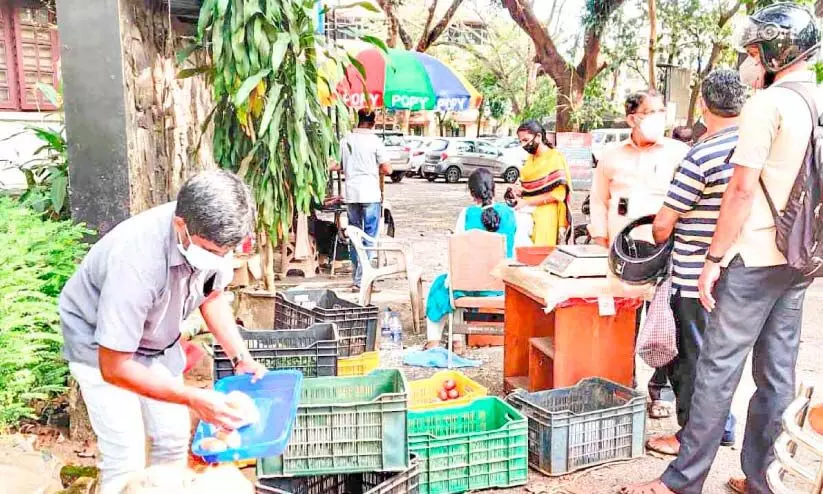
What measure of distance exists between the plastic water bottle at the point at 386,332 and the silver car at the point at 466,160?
626 inches

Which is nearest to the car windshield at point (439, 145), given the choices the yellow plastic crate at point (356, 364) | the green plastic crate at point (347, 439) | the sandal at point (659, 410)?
the sandal at point (659, 410)

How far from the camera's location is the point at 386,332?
5.61 m

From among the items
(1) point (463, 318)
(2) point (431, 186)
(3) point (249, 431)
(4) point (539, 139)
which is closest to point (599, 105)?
(2) point (431, 186)

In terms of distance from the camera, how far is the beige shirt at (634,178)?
3869 mm

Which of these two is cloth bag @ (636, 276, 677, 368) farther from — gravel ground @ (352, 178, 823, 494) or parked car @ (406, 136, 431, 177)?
Answer: parked car @ (406, 136, 431, 177)

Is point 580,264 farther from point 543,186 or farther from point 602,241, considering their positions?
point 543,186

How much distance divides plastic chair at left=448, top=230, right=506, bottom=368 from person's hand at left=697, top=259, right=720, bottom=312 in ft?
6.40

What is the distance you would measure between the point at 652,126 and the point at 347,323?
209cm

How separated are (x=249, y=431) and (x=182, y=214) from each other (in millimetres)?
744

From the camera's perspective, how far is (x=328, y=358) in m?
3.31

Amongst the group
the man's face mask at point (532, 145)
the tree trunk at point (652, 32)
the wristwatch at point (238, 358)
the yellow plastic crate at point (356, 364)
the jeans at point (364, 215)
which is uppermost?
the tree trunk at point (652, 32)

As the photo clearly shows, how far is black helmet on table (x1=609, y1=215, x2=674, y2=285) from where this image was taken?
328 centimetres

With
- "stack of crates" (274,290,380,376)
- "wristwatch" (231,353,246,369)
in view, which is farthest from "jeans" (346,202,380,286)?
"wristwatch" (231,353,246,369)

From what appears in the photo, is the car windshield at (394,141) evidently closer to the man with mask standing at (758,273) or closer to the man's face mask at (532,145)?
the man's face mask at (532,145)
